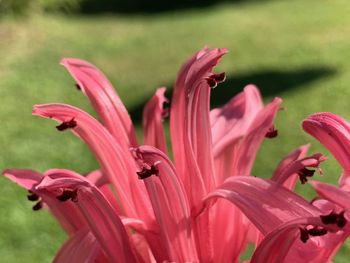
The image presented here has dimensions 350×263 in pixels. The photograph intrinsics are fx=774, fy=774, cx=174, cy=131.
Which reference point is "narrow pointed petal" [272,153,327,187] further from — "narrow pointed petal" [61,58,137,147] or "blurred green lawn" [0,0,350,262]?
"blurred green lawn" [0,0,350,262]

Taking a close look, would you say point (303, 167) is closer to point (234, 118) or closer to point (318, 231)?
point (318, 231)

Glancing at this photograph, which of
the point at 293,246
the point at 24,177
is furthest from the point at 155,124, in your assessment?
the point at 293,246

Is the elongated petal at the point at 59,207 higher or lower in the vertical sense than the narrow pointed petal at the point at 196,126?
lower

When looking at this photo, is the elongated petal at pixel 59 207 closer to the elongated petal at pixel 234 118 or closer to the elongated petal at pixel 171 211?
the elongated petal at pixel 171 211

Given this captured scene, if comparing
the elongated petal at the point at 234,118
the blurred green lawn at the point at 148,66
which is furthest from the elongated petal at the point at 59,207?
the blurred green lawn at the point at 148,66

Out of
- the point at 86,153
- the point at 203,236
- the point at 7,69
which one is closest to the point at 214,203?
the point at 203,236

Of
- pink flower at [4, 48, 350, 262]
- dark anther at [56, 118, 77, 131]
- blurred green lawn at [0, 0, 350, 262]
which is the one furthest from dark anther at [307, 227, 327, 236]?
blurred green lawn at [0, 0, 350, 262]
